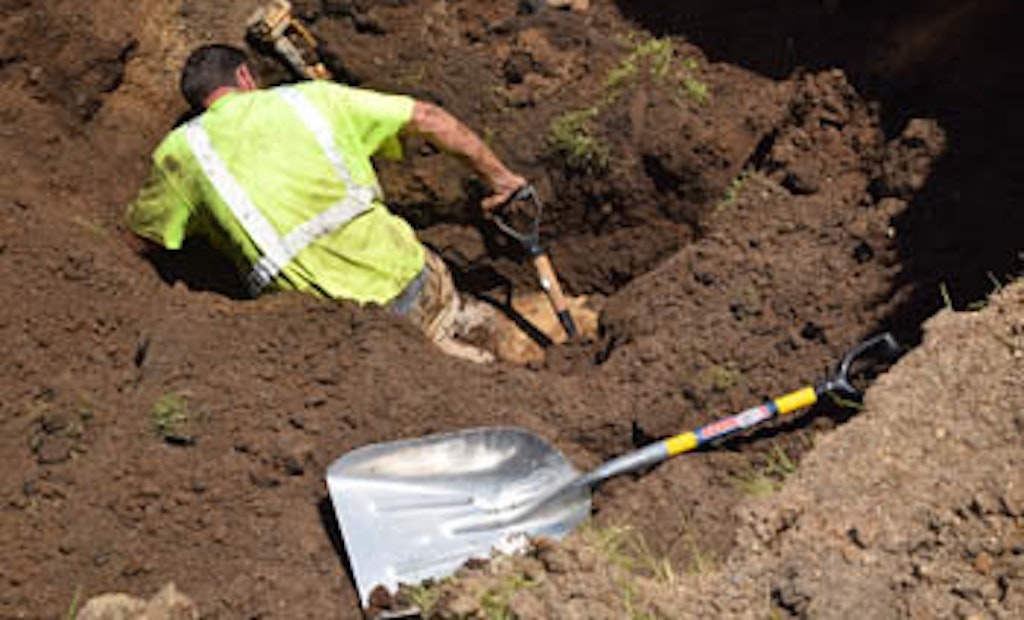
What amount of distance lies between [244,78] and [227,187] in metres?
0.53

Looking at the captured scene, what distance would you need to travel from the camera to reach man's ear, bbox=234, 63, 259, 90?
13.6ft

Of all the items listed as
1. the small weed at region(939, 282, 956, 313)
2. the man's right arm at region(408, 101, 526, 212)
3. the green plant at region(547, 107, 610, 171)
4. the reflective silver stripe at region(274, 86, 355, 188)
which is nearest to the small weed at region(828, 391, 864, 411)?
the small weed at region(939, 282, 956, 313)

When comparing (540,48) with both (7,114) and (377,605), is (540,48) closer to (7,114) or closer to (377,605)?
(7,114)

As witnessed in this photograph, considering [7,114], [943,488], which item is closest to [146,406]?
[7,114]

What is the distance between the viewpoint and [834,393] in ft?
11.8

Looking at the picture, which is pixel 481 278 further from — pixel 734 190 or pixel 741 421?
pixel 741 421

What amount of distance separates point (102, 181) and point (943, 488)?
395 centimetres

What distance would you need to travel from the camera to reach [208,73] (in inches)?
160

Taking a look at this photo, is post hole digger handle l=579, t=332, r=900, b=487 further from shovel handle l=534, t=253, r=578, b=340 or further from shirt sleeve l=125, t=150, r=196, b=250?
shirt sleeve l=125, t=150, r=196, b=250

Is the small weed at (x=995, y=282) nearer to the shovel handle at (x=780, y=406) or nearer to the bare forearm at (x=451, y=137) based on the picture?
the shovel handle at (x=780, y=406)

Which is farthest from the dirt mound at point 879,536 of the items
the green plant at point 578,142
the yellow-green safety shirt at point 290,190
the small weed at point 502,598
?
the green plant at point 578,142

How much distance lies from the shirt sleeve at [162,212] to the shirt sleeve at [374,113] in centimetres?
76

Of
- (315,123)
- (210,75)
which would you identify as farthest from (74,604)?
(210,75)

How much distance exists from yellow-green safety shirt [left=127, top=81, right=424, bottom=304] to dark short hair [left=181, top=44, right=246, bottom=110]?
104 mm
